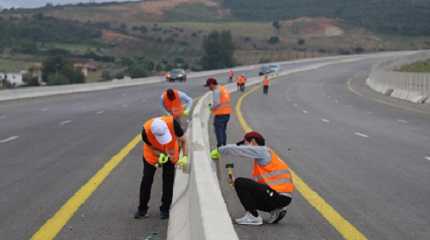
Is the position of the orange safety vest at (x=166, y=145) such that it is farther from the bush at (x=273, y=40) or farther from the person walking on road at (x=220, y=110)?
the bush at (x=273, y=40)

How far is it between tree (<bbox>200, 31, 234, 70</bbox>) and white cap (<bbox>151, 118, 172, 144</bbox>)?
141018 mm

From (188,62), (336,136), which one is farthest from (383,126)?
(188,62)

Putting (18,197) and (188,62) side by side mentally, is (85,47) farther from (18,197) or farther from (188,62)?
(18,197)

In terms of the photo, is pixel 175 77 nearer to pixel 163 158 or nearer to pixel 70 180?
pixel 70 180

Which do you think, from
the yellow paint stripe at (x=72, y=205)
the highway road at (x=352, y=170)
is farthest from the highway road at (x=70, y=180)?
the highway road at (x=352, y=170)

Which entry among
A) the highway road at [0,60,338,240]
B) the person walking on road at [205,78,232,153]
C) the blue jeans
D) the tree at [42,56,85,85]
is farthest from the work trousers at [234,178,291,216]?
the tree at [42,56,85,85]

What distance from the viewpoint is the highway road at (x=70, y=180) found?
9.77 m

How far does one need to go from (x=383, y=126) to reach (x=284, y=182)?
19761mm

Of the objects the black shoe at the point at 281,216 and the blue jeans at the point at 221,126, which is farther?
the blue jeans at the point at 221,126

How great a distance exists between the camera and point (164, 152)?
9953 millimetres

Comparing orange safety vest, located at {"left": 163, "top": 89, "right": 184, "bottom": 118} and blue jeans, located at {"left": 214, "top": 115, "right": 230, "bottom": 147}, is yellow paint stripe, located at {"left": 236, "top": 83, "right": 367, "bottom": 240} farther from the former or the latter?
blue jeans, located at {"left": 214, "top": 115, "right": 230, "bottom": 147}

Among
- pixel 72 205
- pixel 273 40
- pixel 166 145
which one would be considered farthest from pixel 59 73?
pixel 166 145

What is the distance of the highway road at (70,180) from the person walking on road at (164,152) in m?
0.25

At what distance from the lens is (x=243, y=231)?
9.61 m
